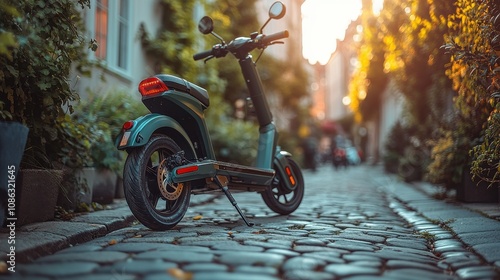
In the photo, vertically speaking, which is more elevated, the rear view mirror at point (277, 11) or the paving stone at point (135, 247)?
the rear view mirror at point (277, 11)

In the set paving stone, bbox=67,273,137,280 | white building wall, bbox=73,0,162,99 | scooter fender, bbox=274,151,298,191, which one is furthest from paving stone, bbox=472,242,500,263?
white building wall, bbox=73,0,162,99

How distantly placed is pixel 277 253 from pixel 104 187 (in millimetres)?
3151

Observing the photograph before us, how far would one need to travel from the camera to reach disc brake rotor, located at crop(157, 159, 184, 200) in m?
4.31

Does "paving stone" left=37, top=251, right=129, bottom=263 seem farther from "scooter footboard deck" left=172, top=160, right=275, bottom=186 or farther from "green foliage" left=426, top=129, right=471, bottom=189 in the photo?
"green foliage" left=426, top=129, right=471, bottom=189

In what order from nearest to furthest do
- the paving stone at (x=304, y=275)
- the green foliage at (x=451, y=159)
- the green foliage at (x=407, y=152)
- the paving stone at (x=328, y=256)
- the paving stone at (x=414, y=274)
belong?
the paving stone at (x=304, y=275)
the paving stone at (x=414, y=274)
the paving stone at (x=328, y=256)
the green foliage at (x=451, y=159)
the green foliage at (x=407, y=152)

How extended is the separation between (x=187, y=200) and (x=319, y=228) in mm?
1088

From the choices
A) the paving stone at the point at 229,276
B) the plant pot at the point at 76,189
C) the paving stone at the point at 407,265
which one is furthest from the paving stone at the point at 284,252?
Result: the plant pot at the point at 76,189

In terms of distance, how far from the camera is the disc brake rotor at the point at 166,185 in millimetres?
4309

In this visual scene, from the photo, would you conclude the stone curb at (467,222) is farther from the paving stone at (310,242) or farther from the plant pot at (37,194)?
the plant pot at (37,194)

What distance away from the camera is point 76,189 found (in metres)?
5.20

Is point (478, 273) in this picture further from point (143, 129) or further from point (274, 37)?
point (274, 37)

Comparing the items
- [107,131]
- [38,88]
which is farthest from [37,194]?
[107,131]

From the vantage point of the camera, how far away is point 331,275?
9.32 feet

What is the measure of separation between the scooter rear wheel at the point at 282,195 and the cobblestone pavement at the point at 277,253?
0.23 m
